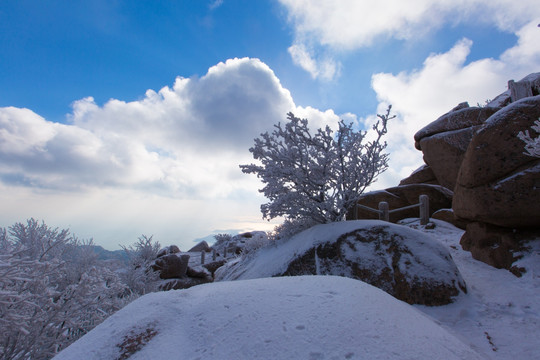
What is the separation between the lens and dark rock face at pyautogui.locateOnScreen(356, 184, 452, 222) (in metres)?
12.9

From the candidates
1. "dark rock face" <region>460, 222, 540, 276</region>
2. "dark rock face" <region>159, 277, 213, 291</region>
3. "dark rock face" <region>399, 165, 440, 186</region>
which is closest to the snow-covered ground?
"dark rock face" <region>460, 222, 540, 276</region>

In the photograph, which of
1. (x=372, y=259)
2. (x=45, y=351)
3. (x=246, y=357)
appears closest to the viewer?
(x=246, y=357)

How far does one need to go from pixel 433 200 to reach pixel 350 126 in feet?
31.1

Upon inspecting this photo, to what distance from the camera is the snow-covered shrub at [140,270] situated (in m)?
8.24

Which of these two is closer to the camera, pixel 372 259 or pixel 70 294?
pixel 70 294

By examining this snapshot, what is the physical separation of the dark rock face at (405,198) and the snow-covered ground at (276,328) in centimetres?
1050

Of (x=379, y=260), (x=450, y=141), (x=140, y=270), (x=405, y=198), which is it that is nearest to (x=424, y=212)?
(x=405, y=198)

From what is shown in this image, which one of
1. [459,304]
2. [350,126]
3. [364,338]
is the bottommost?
[459,304]

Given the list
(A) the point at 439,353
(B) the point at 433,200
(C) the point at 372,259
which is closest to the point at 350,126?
(C) the point at 372,259

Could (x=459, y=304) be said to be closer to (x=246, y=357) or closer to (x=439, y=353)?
(x=439, y=353)

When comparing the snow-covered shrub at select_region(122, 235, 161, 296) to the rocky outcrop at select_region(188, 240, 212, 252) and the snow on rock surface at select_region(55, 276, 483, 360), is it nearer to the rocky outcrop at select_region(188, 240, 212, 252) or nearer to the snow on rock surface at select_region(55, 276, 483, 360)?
the snow on rock surface at select_region(55, 276, 483, 360)

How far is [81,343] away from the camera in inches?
79.0

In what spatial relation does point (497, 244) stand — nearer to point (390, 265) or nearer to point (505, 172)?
point (505, 172)

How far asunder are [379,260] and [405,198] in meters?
10.8
